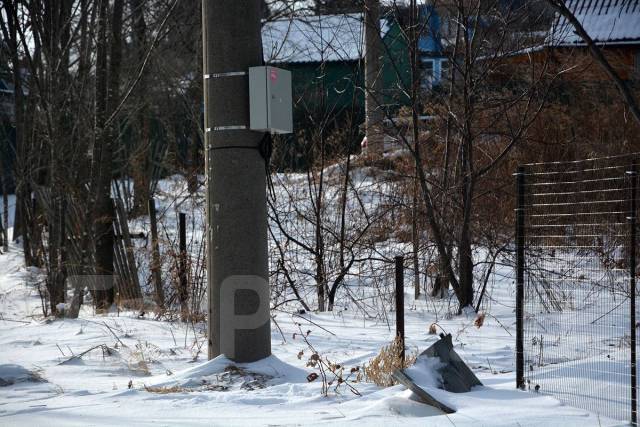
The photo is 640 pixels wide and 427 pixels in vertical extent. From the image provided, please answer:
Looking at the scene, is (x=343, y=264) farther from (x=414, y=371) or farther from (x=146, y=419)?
(x=146, y=419)

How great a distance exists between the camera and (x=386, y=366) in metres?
5.21

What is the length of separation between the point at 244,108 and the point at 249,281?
1269 millimetres

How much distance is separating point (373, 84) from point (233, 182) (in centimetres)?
393

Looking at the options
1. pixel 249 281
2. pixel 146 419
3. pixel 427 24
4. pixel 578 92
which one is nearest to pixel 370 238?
pixel 427 24

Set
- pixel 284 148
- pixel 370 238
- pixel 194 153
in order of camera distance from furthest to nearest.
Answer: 1. pixel 194 153
2. pixel 284 148
3. pixel 370 238

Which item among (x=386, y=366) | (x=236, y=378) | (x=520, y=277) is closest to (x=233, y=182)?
(x=236, y=378)

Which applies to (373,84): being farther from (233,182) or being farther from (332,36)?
(233,182)

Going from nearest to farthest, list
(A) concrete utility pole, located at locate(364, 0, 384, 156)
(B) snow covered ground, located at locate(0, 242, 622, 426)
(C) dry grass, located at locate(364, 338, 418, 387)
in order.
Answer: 1. (B) snow covered ground, located at locate(0, 242, 622, 426)
2. (C) dry grass, located at locate(364, 338, 418, 387)
3. (A) concrete utility pole, located at locate(364, 0, 384, 156)

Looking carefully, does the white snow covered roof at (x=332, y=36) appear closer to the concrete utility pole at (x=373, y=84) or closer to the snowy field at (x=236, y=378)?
the concrete utility pole at (x=373, y=84)

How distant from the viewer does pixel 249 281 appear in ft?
17.6

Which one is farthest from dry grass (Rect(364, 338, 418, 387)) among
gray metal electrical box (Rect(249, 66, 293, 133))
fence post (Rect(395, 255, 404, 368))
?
gray metal electrical box (Rect(249, 66, 293, 133))

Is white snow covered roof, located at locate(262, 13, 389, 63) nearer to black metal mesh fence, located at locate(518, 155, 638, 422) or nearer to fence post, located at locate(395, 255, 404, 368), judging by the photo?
black metal mesh fence, located at locate(518, 155, 638, 422)

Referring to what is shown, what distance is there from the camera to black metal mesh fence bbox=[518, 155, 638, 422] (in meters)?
4.60

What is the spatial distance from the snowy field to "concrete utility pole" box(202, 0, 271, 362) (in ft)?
1.23
